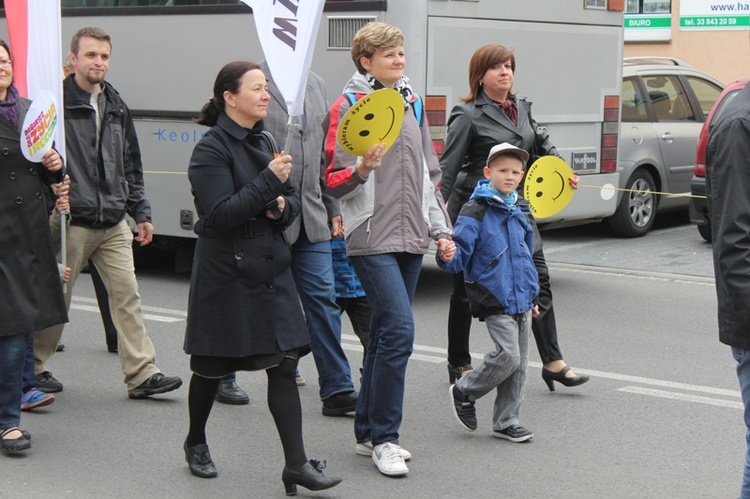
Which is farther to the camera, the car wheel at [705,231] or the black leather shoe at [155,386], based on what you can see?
the car wheel at [705,231]

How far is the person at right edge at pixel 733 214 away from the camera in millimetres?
3580

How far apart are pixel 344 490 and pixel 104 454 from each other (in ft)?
4.04

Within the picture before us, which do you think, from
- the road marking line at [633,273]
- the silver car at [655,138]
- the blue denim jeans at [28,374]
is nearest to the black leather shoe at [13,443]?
the blue denim jeans at [28,374]

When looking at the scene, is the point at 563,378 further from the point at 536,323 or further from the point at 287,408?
the point at 287,408

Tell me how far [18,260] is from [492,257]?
7.04ft

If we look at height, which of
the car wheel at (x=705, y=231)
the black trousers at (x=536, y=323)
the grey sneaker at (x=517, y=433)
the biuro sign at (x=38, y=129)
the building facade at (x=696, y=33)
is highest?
the building facade at (x=696, y=33)

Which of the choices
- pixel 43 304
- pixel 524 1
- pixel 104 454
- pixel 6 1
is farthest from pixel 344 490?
pixel 524 1

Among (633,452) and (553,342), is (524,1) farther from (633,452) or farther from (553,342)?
(633,452)

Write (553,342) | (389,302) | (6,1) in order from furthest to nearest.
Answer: (553,342)
(6,1)
(389,302)

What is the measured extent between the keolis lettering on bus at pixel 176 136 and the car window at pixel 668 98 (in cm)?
567

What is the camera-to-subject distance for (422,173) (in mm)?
5398

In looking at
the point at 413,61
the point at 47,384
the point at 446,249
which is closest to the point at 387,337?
the point at 446,249

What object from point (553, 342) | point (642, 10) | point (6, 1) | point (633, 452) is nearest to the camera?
Result: point (633, 452)

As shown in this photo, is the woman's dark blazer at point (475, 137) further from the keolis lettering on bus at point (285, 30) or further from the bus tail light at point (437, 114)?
the bus tail light at point (437, 114)
